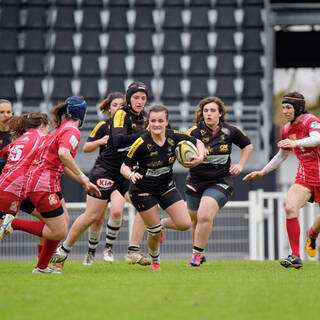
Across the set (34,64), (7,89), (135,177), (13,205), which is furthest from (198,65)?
(13,205)

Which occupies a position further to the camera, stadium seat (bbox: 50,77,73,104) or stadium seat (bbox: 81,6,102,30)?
stadium seat (bbox: 81,6,102,30)

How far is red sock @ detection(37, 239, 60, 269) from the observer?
642cm

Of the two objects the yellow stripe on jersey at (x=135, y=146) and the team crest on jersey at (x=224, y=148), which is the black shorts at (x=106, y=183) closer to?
the team crest on jersey at (x=224, y=148)

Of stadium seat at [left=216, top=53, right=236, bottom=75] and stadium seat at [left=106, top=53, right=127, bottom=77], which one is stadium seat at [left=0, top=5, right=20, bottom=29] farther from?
stadium seat at [left=216, top=53, right=236, bottom=75]

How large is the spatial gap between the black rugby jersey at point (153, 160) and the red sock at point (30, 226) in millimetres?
958

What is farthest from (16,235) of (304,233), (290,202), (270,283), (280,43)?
(280,43)

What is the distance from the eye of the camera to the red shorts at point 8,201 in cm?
642

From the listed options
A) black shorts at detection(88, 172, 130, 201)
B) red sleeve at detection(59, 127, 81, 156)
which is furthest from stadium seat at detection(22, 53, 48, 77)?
red sleeve at detection(59, 127, 81, 156)

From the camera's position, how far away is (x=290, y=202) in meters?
7.32

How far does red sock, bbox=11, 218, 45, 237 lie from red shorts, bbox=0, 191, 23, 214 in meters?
0.23

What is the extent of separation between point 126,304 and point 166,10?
1359 cm

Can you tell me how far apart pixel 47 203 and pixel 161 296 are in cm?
189

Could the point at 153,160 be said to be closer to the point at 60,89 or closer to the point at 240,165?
the point at 240,165

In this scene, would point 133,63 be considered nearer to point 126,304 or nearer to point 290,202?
point 290,202
